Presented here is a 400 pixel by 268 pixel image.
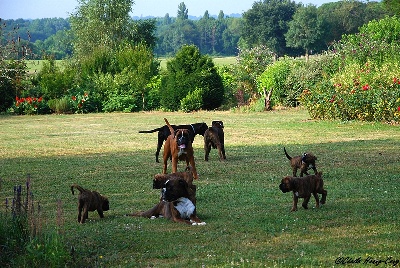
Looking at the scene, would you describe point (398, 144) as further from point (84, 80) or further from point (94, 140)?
point (84, 80)

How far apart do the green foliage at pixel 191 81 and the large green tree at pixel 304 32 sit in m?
64.2

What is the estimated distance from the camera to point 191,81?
116ft

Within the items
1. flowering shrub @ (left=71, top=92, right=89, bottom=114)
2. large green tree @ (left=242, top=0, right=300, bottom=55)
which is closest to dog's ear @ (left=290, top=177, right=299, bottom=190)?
flowering shrub @ (left=71, top=92, right=89, bottom=114)

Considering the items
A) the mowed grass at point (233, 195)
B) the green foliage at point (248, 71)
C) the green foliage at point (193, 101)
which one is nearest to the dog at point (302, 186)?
the mowed grass at point (233, 195)

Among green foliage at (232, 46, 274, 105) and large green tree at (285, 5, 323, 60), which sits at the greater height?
large green tree at (285, 5, 323, 60)

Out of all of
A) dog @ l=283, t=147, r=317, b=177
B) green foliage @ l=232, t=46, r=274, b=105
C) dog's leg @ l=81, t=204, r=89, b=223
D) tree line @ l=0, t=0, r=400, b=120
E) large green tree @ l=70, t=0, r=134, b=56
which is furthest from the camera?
large green tree @ l=70, t=0, r=134, b=56

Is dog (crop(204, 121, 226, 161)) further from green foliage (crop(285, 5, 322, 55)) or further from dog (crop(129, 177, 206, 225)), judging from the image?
green foliage (crop(285, 5, 322, 55))

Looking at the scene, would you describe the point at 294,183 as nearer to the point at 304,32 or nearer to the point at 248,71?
the point at 248,71

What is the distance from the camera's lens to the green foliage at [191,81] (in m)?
35.4

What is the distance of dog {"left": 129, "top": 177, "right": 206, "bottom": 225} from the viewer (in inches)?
352

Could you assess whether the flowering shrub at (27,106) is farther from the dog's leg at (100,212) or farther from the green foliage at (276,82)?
the dog's leg at (100,212)

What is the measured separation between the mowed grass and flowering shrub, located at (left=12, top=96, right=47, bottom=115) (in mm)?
10977

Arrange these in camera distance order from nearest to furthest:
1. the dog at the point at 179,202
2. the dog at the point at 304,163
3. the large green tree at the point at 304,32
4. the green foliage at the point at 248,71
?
1. the dog at the point at 179,202
2. the dog at the point at 304,163
3. the green foliage at the point at 248,71
4. the large green tree at the point at 304,32

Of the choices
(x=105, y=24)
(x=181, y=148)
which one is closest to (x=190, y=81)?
(x=105, y=24)
